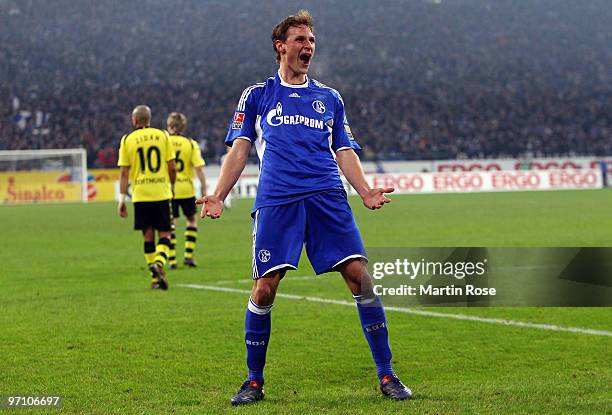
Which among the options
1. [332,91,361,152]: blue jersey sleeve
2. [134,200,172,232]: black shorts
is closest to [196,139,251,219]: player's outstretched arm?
[332,91,361,152]: blue jersey sleeve

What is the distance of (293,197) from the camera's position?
5168 mm

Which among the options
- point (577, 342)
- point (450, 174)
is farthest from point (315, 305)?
point (450, 174)

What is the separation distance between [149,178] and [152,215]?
1.42 ft

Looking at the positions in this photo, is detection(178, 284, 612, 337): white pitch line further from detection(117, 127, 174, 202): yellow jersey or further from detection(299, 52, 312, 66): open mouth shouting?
detection(299, 52, 312, 66): open mouth shouting

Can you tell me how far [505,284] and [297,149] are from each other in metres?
3.92

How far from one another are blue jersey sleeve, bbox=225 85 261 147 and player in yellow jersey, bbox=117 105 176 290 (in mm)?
5925

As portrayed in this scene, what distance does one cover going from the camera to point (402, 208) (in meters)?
27.9

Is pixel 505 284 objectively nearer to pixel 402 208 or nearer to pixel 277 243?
pixel 277 243

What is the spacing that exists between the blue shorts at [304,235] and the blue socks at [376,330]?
0.28m

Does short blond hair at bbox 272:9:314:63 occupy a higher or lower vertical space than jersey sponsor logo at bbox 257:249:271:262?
higher

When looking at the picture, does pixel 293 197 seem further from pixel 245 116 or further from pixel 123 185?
pixel 123 185

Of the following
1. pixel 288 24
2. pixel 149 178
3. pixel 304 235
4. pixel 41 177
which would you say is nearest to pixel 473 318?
pixel 304 235

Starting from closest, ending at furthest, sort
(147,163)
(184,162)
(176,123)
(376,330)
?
1. (376,330)
2. (147,163)
3. (176,123)
4. (184,162)

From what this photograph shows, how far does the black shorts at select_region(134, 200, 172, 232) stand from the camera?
1114 cm
